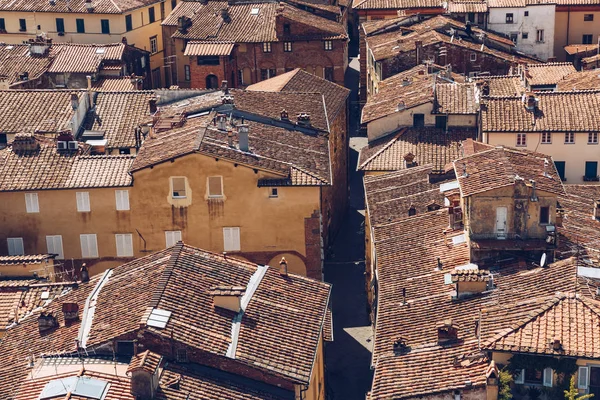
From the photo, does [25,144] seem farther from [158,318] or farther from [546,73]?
[546,73]

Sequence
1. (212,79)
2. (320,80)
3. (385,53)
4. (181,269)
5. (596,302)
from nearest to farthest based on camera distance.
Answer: (596,302) < (181,269) < (320,80) < (385,53) < (212,79)

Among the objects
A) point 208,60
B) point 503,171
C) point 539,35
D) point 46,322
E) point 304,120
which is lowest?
point 46,322

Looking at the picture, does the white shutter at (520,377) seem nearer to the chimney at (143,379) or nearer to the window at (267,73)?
the chimney at (143,379)

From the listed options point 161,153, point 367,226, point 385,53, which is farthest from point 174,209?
point 385,53

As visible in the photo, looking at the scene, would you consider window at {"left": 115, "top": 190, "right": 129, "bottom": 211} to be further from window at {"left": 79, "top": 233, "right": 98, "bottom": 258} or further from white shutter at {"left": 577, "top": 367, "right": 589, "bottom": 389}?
white shutter at {"left": 577, "top": 367, "right": 589, "bottom": 389}

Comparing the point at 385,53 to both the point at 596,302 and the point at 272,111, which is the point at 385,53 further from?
A: the point at 596,302

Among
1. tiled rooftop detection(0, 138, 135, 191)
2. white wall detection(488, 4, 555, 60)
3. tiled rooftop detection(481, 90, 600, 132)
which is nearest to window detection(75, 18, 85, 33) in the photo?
white wall detection(488, 4, 555, 60)

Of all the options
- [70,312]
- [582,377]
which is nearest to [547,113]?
[582,377]
